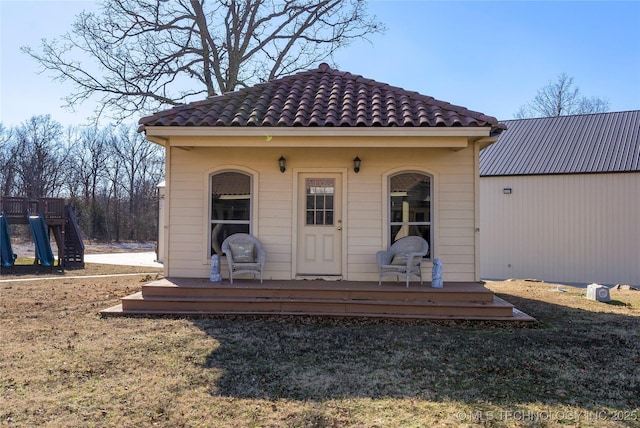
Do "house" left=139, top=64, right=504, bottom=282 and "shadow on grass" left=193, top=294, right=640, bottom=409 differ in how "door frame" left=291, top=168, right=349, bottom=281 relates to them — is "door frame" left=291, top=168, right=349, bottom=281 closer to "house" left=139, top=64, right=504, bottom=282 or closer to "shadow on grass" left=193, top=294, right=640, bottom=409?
"house" left=139, top=64, right=504, bottom=282

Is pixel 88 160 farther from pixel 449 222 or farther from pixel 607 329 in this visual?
pixel 607 329

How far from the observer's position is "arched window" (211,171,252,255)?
8.02 metres

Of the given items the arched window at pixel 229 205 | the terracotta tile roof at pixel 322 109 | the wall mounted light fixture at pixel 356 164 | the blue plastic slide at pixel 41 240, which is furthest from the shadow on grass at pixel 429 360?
the blue plastic slide at pixel 41 240

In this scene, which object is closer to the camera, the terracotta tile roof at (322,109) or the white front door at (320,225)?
the terracotta tile roof at (322,109)

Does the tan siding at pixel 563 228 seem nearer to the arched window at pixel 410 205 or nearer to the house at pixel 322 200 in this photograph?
the house at pixel 322 200

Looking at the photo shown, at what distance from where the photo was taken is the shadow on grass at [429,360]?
12.9ft

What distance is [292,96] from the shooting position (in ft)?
26.8

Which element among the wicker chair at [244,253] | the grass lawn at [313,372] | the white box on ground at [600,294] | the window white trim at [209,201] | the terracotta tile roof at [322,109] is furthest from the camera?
the white box on ground at [600,294]

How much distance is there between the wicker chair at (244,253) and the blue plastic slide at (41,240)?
988cm

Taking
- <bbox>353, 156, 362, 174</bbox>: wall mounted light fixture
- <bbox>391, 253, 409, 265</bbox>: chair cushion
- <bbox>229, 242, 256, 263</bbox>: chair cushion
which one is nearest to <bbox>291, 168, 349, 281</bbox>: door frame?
<bbox>353, 156, 362, 174</bbox>: wall mounted light fixture

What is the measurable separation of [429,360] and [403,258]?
9.13 feet

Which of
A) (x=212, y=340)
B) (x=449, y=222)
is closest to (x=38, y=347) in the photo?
(x=212, y=340)

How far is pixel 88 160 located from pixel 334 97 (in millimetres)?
33473

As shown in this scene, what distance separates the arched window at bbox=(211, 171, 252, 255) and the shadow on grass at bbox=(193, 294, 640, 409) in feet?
5.98
